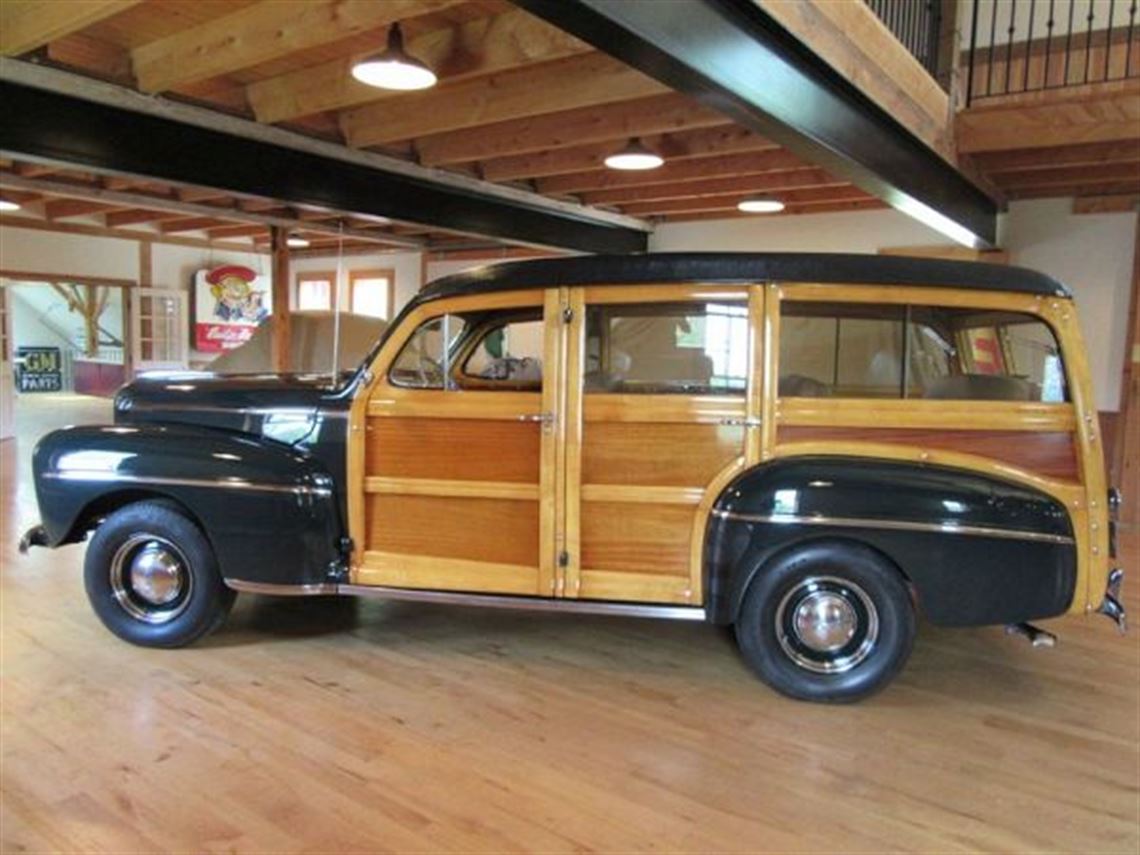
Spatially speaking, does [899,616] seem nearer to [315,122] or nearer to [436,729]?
[436,729]

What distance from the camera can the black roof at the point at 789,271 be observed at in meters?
2.88

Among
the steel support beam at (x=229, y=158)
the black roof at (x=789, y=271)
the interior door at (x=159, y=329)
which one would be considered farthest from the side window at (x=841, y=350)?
the interior door at (x=159, y=329)

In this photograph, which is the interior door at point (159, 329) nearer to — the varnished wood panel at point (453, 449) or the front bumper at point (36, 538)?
the front bumper at point (36, 538)

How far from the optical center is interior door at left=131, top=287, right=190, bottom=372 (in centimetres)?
1233

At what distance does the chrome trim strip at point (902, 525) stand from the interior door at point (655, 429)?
23cm

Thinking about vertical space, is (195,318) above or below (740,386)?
above

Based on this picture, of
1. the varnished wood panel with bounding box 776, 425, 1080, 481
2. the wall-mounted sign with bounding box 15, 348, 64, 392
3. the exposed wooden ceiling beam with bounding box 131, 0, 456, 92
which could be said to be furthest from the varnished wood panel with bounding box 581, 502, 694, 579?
the wall-mounted sign with bounding box 15, 348, 64, 392

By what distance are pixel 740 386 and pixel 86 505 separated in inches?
104

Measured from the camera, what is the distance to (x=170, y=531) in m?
3.28

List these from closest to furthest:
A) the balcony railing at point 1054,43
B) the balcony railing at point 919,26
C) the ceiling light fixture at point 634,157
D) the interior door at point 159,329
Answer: the balcony railing at point 919,26 < the ceiling light fixture at point 634,157 < the balcony railing at point 1054,43 < the interior door at point 159,329

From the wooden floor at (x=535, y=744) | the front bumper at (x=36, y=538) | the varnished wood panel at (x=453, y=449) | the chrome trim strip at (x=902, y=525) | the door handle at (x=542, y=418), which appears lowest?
the wooden floor at (x=535, y=744)

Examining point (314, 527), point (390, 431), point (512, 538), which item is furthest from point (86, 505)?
point (512, 538)

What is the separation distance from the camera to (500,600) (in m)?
3.12

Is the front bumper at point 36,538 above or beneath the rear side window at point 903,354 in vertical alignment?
beneath
